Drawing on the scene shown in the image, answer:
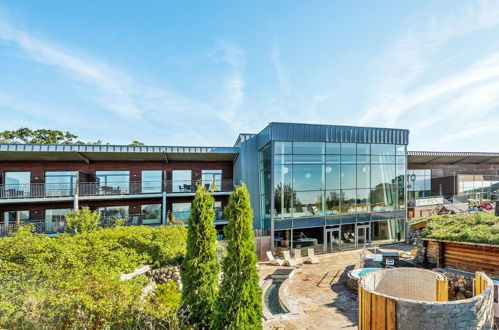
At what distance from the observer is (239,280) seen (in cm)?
628

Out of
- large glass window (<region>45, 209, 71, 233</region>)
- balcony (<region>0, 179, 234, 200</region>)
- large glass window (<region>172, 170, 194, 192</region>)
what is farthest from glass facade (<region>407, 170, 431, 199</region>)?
large glass window (<region>45, 209, 71, 233</region>)

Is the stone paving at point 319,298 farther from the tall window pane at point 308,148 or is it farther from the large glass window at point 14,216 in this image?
the large glass window at point 14,216

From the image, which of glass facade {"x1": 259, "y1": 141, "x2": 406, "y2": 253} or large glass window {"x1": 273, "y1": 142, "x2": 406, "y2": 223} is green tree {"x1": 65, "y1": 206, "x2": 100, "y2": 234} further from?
large glass window {"x1": 273, "y1": 142, "x2": 406, "y2": 223}

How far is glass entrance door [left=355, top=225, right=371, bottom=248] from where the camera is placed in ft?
65.9

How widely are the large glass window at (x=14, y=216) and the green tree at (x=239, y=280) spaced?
18.7m

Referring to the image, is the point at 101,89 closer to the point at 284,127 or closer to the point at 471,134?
the point at 284,127

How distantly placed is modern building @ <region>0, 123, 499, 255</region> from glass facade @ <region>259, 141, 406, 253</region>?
0.07 m

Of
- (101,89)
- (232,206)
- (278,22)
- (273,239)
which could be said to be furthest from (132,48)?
(273,239)

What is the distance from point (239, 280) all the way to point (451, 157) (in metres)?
32.6

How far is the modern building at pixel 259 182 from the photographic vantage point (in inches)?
699

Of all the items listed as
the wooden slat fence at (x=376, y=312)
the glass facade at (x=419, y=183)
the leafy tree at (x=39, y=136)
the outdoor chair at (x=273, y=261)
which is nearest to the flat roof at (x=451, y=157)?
the glass facade at (x=419, y=183)

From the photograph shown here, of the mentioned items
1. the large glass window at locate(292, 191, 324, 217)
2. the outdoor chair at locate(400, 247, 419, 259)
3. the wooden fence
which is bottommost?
the outdoor chair at locate(400, 247, 419, 259)

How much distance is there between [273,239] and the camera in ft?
57.6

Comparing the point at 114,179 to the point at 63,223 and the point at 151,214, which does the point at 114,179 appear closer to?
the point at 151,214
